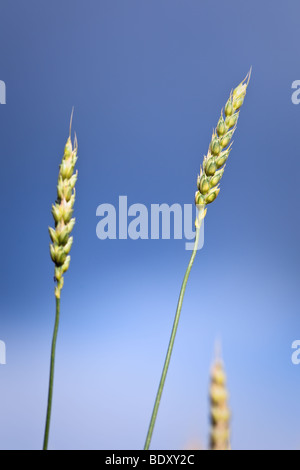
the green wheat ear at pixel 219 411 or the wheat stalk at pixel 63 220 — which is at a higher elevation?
the wheat stalk at pixel 63 220

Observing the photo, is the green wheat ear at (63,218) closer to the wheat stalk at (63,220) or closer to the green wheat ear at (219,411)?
the wheat stalk at (63,220)

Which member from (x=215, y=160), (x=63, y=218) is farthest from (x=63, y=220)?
(x=215, y=160)

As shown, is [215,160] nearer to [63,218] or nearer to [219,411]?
[63,218]

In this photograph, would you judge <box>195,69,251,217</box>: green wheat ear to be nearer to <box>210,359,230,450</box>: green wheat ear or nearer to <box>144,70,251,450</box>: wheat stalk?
<box>144,70,251,450</box>: wheat stalk

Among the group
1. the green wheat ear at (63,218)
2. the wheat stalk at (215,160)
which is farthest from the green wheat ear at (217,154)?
the green wheat ear at (63,218)

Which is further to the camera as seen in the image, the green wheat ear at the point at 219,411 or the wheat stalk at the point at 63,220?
the wheat stalk at the point at 63,220
